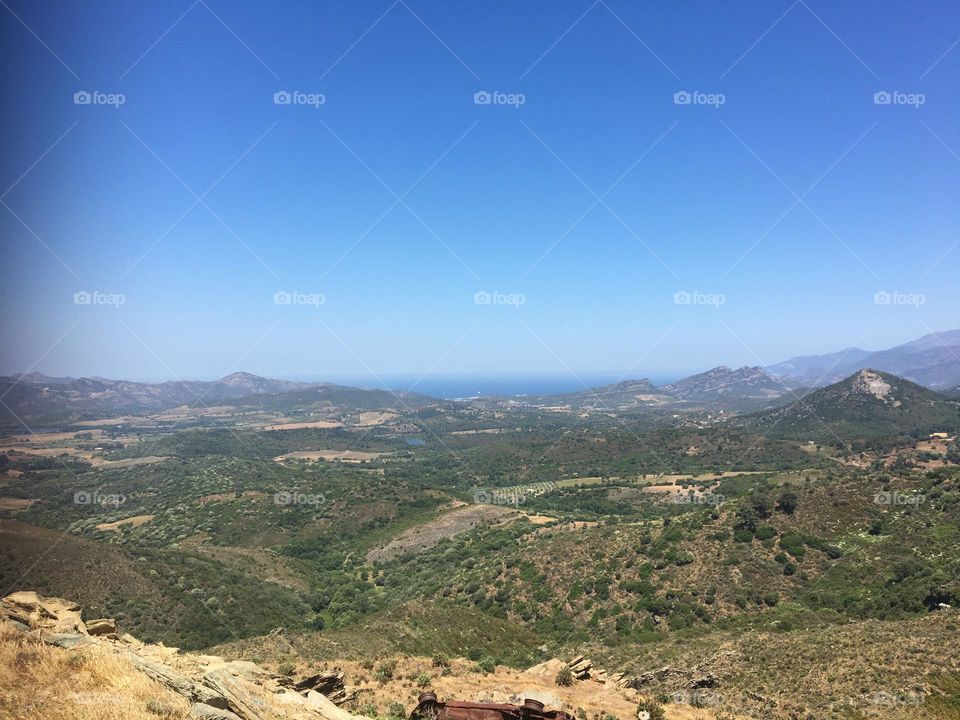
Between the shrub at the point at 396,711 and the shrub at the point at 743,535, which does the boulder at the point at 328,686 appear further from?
the shrub at the point at 743,535

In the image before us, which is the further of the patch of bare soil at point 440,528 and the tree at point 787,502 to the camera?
the patch of bare soil at point 440,528

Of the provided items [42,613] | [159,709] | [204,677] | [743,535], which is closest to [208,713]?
[159,709]

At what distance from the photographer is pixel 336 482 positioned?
8612 centimetres

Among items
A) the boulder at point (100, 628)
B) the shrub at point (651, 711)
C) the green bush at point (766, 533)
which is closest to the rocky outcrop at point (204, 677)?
the boulder at point (100, 628)

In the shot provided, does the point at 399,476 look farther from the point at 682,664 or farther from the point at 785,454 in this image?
the point at 682,664

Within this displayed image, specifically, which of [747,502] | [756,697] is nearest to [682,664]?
[756,697]

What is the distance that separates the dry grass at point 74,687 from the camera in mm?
6566

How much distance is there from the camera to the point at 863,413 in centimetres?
11731

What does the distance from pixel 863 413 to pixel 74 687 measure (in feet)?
490

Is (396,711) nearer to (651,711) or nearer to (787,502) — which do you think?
(651,711)

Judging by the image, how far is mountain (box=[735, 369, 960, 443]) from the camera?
360 ft

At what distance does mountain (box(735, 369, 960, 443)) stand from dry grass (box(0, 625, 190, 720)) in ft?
409

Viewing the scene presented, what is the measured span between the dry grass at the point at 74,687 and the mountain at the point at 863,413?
4914 inches

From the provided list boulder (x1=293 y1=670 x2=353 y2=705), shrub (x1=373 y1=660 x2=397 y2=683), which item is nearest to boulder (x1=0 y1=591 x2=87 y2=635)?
boulder (x1=293 y1=670 x2=353 y2=705)
